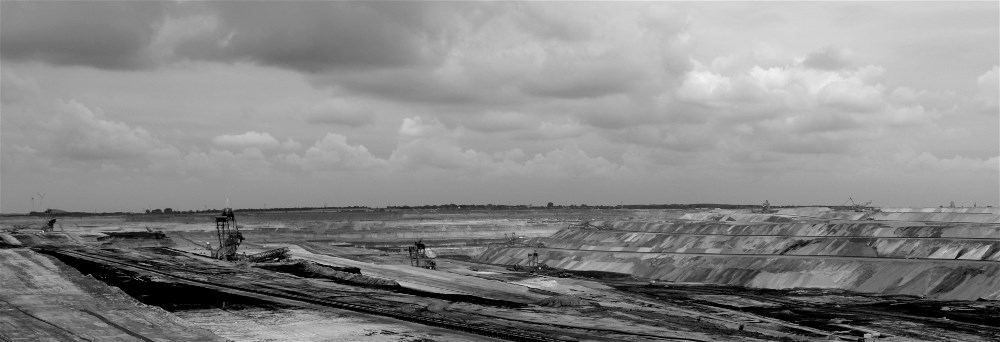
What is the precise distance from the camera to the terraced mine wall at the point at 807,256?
58969 millimetres

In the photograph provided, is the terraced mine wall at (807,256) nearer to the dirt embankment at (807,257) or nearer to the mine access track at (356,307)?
the dirt embankment at (807,257)

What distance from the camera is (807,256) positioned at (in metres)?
72.8

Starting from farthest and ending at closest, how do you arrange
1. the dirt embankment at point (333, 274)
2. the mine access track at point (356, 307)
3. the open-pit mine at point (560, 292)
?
the dirt embankment at point (333, 274), the open-pit mine at point (560, 292), the mine access track at point (356, 307)

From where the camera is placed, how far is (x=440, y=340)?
34.8 metres

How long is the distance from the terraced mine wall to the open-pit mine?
20cm

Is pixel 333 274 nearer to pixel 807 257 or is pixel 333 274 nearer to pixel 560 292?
pixel 560 292

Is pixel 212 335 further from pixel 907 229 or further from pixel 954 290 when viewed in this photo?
pixel 907 229

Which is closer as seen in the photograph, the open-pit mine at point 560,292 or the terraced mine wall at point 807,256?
the open-pit mine at point 560,292

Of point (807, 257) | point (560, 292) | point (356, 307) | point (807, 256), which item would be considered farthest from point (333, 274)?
point (807, 256)

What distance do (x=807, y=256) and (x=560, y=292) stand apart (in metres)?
25.6

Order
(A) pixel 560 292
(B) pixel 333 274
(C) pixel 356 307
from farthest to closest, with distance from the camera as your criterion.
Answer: (B) pixel 333 274, (A) pixel 560 292, (C) pixel 356 307

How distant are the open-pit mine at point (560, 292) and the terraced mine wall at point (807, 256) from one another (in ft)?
0.65

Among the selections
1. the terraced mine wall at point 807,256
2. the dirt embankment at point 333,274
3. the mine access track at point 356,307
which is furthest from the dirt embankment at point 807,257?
the mine access track at point 356,307

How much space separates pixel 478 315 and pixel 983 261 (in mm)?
37767
